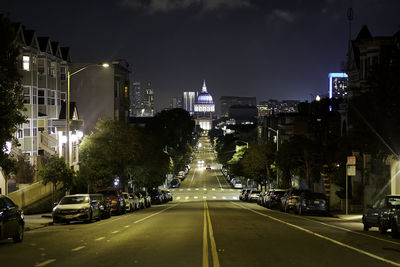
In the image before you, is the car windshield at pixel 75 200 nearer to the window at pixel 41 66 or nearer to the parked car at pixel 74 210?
the parked car at pixel 74 210

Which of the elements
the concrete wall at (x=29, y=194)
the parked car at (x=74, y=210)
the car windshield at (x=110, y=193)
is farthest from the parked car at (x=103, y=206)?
the concrete wall at (x=29, y=194)

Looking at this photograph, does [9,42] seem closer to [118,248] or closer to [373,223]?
[118,248]

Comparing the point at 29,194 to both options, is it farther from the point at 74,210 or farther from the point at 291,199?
the point at 291,199

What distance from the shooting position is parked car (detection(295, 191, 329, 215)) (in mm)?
35156

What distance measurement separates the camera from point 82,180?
139 ft

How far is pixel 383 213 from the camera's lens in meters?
21.6

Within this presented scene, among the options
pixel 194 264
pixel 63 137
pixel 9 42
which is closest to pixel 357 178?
pixel 63 137

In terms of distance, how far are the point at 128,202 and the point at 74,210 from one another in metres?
14.0

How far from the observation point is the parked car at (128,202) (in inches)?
1595

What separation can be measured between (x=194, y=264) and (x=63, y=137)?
4541 cm

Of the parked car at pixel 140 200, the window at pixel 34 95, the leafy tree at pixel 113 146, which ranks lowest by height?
the parked car at pixel 140 200

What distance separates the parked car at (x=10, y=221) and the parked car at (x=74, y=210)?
8.52m

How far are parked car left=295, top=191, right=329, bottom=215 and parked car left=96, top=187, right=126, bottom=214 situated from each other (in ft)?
37.7

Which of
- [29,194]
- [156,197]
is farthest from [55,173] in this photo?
[156,197]
